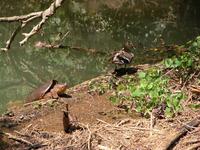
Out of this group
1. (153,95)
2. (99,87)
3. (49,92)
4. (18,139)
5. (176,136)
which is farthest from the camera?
(49,92)

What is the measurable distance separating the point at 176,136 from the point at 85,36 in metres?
6.07

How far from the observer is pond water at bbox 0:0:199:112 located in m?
7.98

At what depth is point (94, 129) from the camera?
15.5ft

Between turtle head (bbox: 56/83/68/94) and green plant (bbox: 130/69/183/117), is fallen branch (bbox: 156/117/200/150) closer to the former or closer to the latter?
green plant (bbox: 130/69/183/117)

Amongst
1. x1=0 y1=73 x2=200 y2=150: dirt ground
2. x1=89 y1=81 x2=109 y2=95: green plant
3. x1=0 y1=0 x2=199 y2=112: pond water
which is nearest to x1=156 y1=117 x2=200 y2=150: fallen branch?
x1=0 y1=73 x2=200 y2=150: dirt ground

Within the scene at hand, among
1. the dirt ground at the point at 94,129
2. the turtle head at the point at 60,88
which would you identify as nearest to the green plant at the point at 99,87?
the dirt ground at the point at 94,129

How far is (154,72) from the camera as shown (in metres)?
5.64

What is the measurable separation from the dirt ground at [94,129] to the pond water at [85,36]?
69.4 inches

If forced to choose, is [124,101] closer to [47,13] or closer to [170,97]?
[170,97]

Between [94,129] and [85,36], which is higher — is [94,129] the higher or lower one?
the lower one

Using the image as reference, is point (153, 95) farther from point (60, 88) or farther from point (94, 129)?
point (60, 88)

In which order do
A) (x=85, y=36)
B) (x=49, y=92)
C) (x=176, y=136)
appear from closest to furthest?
1. (x=176, y=136)
2. (x=49, y=92)
3. (x=85, y=36)

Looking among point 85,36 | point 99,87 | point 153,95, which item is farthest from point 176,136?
point 85,36

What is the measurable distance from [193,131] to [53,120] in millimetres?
1701
